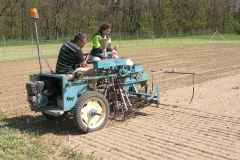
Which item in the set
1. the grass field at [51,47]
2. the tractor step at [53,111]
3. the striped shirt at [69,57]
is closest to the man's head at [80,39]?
the striped shirt at [69,57]

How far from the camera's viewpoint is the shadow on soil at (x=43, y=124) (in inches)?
296

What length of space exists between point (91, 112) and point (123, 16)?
62.6 m

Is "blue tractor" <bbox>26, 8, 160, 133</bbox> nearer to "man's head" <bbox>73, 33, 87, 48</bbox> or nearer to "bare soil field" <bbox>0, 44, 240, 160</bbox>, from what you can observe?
"bare soil field" <bbox>0, 44, 240, 160</bbox>

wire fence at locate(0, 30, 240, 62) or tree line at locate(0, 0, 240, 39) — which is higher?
tree line at locate(0, 0, 240, 39)

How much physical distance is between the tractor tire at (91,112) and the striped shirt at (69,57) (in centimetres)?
63

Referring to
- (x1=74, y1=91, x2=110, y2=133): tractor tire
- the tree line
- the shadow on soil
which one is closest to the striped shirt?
(x1=74, y1=91, x2=110, y2=133): tractor tire

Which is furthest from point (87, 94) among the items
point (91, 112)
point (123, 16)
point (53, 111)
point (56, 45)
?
point (123, 16)

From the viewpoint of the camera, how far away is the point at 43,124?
8047mm

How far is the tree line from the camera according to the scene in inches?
2426

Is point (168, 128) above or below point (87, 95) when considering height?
below

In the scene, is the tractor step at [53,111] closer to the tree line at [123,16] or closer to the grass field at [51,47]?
the grass field at [51,47]

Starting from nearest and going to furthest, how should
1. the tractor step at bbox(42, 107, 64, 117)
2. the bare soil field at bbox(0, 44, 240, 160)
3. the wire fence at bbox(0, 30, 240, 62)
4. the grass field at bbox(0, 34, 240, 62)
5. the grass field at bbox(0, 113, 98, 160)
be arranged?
the grass field at bbox(0, 113, 98, 160) → the bare soil field at bbox(0, 44, 240, 160) → the tractor step at bbox(42, 107, 64, 117) → the grass field at bbox(0, 34, 240, 62) → the wire fence at bbox(0, 30, 240, 62)

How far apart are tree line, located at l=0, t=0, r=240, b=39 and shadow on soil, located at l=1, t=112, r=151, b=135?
50.7m

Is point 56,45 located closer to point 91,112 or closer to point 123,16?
point 123,16
